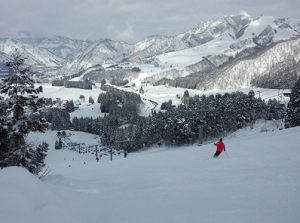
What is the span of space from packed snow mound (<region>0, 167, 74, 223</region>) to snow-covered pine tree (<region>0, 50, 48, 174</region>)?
272 inches

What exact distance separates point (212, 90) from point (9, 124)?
17796cm

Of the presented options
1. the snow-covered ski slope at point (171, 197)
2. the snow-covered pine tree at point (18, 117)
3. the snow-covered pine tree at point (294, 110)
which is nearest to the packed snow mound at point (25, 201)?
the snow-covered ski slope at point (171, 197)

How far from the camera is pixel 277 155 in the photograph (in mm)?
11641

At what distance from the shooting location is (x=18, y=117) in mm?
13695

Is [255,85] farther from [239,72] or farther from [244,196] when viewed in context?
[244,196]

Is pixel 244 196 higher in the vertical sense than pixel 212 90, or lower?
lower

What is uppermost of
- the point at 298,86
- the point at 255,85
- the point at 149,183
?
the point at 255,85

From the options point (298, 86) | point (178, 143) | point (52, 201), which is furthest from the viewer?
point (178, 143)

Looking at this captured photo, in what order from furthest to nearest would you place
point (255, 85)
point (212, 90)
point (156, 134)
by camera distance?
point (212, 90) → point (255, 85) → point (156, 134)

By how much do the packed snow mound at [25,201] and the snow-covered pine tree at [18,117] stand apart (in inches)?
272

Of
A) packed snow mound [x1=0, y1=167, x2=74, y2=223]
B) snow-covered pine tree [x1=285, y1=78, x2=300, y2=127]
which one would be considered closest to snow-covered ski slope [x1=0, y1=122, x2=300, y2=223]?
packed snow mound [x1=0, y1=167, x2=74, y2=223]

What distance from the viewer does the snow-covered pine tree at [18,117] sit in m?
13.3

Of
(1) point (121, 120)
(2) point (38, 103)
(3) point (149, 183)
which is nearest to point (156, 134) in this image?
(2) point (38, 103)

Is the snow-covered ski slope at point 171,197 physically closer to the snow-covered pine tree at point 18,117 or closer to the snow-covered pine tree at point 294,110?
the snow-covered pine tree at point 18,117
